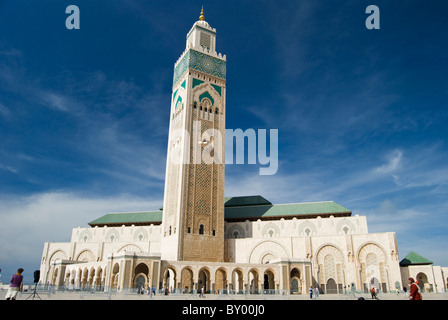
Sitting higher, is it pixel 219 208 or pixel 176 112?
pixel 176 112

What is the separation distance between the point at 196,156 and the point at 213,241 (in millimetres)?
8311

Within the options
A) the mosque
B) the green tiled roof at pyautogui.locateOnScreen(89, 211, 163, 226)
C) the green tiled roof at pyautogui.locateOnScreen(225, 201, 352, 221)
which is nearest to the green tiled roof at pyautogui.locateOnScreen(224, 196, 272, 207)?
the mosque

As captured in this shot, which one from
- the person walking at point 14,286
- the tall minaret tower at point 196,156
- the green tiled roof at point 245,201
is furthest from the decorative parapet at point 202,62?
the person walking at point 14,286

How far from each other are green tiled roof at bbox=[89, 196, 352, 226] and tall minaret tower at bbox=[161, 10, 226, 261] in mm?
6036

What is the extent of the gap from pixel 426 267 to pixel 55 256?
1588 inches

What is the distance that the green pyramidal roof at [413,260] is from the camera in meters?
32.3

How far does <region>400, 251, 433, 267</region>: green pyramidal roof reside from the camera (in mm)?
32344

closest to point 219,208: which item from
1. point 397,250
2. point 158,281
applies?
point 158,281

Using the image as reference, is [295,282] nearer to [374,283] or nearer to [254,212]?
[374,283]

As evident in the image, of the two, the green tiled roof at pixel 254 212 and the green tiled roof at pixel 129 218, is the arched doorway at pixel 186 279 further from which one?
the green tiled roof at pixel 129 218

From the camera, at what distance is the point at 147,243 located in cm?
3809

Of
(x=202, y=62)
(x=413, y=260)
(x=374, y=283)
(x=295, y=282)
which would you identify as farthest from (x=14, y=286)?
(x=413, y=260)

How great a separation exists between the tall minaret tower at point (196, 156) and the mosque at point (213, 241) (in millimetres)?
102
